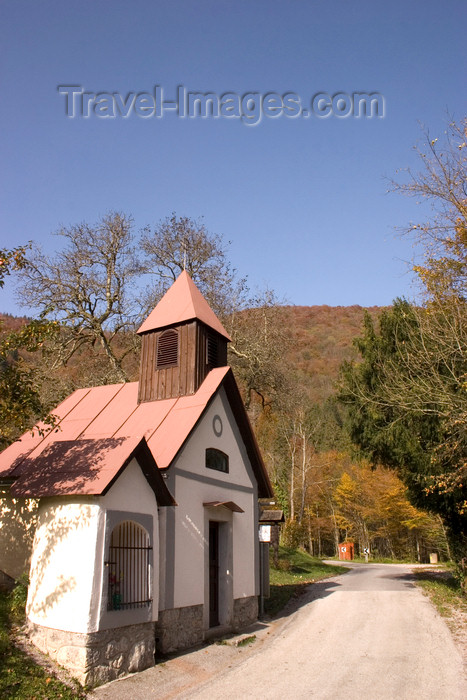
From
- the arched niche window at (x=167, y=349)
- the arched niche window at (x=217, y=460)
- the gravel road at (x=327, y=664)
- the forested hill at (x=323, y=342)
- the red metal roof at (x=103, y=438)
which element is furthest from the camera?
the forested hill at (x=323, y=342)

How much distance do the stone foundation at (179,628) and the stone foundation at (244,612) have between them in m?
1.90

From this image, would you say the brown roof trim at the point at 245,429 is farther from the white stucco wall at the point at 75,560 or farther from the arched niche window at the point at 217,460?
the white stucco wall at the point at 75,560

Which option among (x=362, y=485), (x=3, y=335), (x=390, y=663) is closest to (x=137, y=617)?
(x=390, y=663)

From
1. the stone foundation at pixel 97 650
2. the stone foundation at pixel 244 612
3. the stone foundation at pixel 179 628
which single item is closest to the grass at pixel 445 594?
the stone foundation at pixel 244 612

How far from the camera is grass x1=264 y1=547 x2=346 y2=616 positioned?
54.7 ft

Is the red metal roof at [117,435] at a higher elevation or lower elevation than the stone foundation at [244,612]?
higher

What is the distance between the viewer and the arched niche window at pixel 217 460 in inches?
509

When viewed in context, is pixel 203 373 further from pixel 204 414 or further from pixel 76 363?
pixel 76 363

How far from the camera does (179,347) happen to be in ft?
47.6

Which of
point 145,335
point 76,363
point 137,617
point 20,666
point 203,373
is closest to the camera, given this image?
point 20,666

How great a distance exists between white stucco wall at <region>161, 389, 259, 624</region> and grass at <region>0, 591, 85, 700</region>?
2907mm

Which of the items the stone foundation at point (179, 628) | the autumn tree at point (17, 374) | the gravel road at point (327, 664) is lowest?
the gravel road at point (327, 664)

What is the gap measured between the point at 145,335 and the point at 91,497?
24.3 feet

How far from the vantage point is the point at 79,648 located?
309 inches
